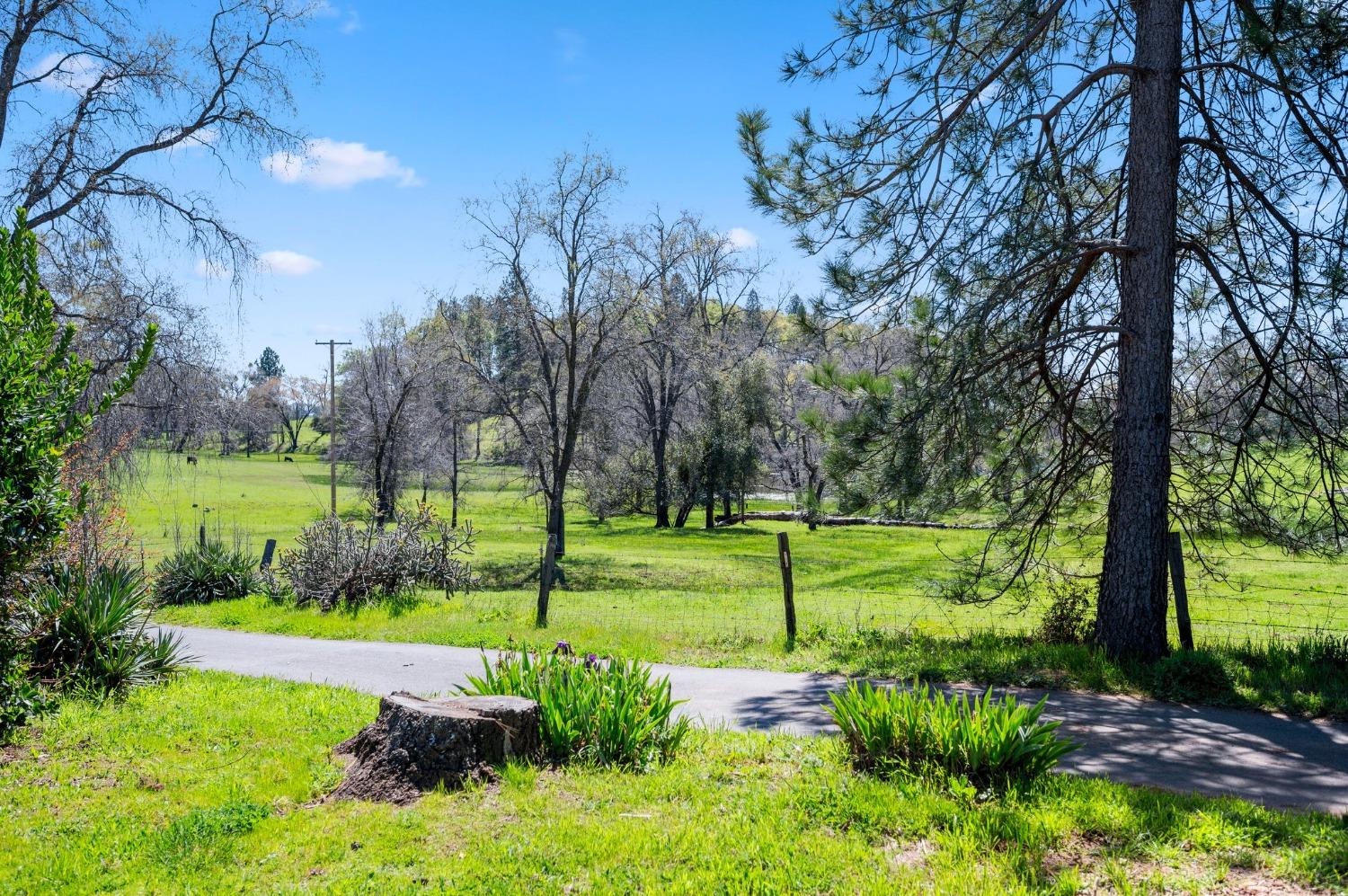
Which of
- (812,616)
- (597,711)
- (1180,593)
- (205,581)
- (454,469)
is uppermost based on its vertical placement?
(454,469)

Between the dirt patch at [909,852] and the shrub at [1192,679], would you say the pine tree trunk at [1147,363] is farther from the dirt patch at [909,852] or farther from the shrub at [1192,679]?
the dirt patch at [909,852]

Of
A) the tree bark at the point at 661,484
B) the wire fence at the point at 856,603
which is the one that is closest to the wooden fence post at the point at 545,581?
the wire fence at the point at 856,603

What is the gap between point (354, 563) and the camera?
14.7m

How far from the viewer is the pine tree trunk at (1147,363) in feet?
29.7

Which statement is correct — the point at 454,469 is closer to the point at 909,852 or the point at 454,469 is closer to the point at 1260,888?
the point at 909,852

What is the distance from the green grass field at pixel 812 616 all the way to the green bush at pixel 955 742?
310 cm

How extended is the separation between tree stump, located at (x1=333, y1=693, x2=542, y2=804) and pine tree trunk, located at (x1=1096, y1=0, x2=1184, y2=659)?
6199 millimetres

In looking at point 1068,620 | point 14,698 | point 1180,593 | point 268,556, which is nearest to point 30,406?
point 14,698

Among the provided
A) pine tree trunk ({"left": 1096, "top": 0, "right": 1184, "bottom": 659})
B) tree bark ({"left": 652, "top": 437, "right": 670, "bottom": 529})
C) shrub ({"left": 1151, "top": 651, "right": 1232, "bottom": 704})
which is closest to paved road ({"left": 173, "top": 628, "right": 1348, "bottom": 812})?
shrub ({"left": 1151, "top": 651, "right": 1232, "bottom": 704})

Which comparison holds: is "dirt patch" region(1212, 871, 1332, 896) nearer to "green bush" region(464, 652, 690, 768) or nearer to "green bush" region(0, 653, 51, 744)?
"green bush" region(464, 652, 690, 768)

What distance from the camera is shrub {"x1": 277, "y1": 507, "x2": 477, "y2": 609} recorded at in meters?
14.7

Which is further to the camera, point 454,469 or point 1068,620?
point 454,469

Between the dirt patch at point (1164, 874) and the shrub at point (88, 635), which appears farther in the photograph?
the shrub at point (88, 635)

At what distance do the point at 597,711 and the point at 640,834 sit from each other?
4.70 ft
